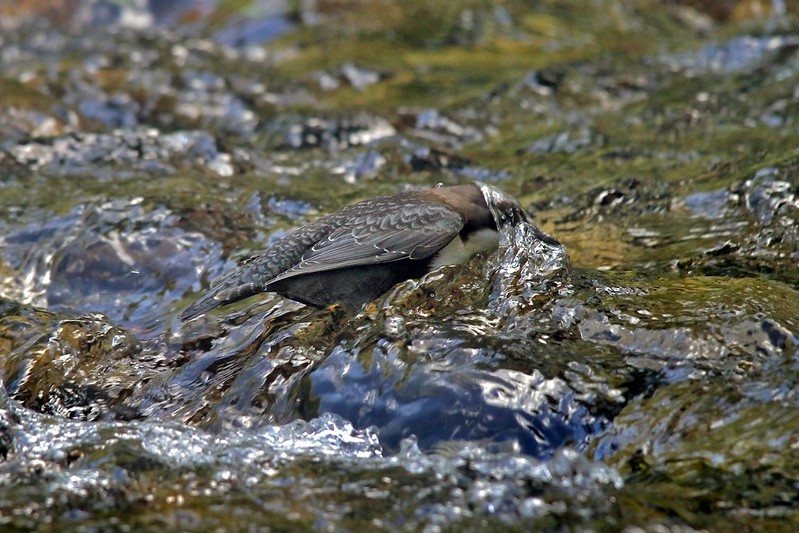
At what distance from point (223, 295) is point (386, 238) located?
87 centimetres

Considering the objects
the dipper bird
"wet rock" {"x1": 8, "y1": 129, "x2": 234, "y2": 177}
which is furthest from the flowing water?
the dipper bird

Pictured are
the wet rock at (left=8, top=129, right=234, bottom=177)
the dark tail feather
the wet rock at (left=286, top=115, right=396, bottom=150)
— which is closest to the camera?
the dark tail feather

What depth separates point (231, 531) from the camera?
3.05m

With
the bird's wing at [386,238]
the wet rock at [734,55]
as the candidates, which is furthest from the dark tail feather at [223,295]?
the wet rock at [734,55]

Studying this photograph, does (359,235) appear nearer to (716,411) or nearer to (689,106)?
(716,411)

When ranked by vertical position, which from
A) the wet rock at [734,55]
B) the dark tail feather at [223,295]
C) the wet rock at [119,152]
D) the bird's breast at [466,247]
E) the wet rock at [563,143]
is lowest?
the wet rock at [119,152]

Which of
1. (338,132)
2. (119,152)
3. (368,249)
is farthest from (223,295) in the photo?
(338,132)

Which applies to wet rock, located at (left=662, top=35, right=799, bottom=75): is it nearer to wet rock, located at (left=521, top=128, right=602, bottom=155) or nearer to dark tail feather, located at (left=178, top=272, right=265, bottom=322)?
wet rock, located at (left=521, top=128, right=602, bottom=155)

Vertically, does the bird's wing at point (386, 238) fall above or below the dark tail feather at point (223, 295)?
above

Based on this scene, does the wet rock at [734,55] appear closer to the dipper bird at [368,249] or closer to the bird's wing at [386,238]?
the dipper bird at [368,249]

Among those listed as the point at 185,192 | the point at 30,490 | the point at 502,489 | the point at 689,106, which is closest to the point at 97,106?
the point at 185,192

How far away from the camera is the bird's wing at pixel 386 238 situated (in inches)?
201

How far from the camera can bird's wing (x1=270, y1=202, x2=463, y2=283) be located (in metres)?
5.11

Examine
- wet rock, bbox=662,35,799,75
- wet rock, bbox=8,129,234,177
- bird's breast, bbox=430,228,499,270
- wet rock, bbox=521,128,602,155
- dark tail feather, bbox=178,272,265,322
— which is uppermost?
wet rock, bbox=662,35,799,75
